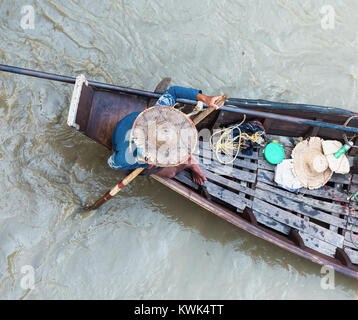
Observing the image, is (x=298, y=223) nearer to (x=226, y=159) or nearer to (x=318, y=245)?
(x=318, y=245)

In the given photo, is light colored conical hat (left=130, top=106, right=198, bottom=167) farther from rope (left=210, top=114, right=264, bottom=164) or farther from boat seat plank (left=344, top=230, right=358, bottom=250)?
boat seat plank (left=344, top=230, right=358, bottom=250)

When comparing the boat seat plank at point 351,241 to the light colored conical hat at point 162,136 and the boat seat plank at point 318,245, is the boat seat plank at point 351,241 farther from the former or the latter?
the light colored conical hat at point 162,136

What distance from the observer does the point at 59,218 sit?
3270mm

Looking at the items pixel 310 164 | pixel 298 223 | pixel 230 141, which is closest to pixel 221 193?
pixel 230 141

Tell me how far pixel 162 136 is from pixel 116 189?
3.07 feet

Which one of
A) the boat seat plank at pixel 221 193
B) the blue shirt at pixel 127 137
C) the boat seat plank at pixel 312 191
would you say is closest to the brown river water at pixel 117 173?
the boat seat plank at pixel 221 193

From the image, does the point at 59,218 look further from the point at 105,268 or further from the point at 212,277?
the point at 212,277

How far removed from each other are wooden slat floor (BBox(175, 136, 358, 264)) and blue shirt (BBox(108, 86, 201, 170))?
0.83 meters

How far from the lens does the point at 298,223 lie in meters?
3.13

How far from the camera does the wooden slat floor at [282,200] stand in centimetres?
312

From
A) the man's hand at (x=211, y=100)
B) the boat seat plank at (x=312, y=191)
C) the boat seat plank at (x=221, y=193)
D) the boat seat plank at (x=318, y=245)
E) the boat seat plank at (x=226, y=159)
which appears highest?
the man's hand at (x=211, y=100)

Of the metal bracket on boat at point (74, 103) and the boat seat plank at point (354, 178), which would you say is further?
the boat seat plank at point (354, 178)

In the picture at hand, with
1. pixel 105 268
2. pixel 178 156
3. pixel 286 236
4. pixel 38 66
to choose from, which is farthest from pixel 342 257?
pixel 38 66

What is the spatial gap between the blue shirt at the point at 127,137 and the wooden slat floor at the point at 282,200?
83 centimetres
